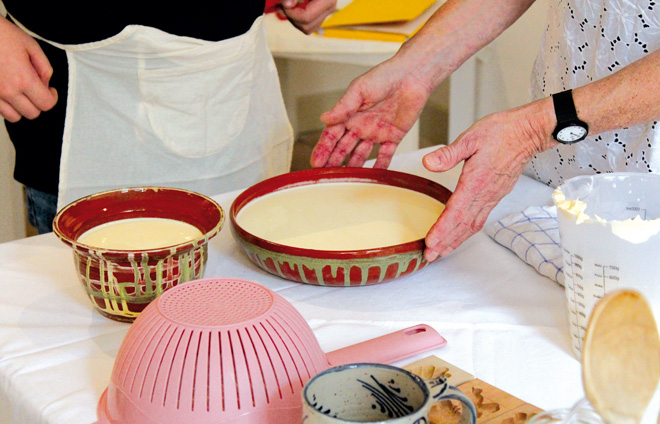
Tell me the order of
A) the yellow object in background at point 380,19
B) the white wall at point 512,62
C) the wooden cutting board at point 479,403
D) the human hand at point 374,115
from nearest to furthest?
the wooden cutting board at point 479,403
the human hand at point 374,115
the white wall at point 512,62
the yellow object in background at point 380,19

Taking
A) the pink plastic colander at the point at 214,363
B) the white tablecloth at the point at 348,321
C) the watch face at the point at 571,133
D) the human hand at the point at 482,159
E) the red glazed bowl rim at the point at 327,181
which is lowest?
the white tablecloth at the point at 348,321

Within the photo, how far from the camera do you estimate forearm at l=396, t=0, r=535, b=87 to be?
1159 mm

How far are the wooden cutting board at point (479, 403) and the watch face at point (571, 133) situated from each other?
331mm

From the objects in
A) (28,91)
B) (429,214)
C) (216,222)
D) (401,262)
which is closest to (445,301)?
(401,262)

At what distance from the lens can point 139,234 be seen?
87 cm

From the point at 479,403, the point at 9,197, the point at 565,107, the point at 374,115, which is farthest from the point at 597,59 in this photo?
the point at 9,197

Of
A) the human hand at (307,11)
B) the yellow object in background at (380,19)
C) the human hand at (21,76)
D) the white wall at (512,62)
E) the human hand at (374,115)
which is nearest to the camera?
the human hand at (21,76)

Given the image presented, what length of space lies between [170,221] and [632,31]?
25.4 inches

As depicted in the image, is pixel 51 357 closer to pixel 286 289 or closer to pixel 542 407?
pixel 286 289

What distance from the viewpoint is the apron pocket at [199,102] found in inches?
52.6

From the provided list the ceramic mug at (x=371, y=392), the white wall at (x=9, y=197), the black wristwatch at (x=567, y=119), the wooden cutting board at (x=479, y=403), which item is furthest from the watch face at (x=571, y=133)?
the white wall at (x=9, y=197)

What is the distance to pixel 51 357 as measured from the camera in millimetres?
746

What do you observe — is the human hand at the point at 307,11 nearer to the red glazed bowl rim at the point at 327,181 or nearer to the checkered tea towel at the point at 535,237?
the red glazed bowl rim at the point at 327,181

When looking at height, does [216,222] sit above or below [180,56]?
below
